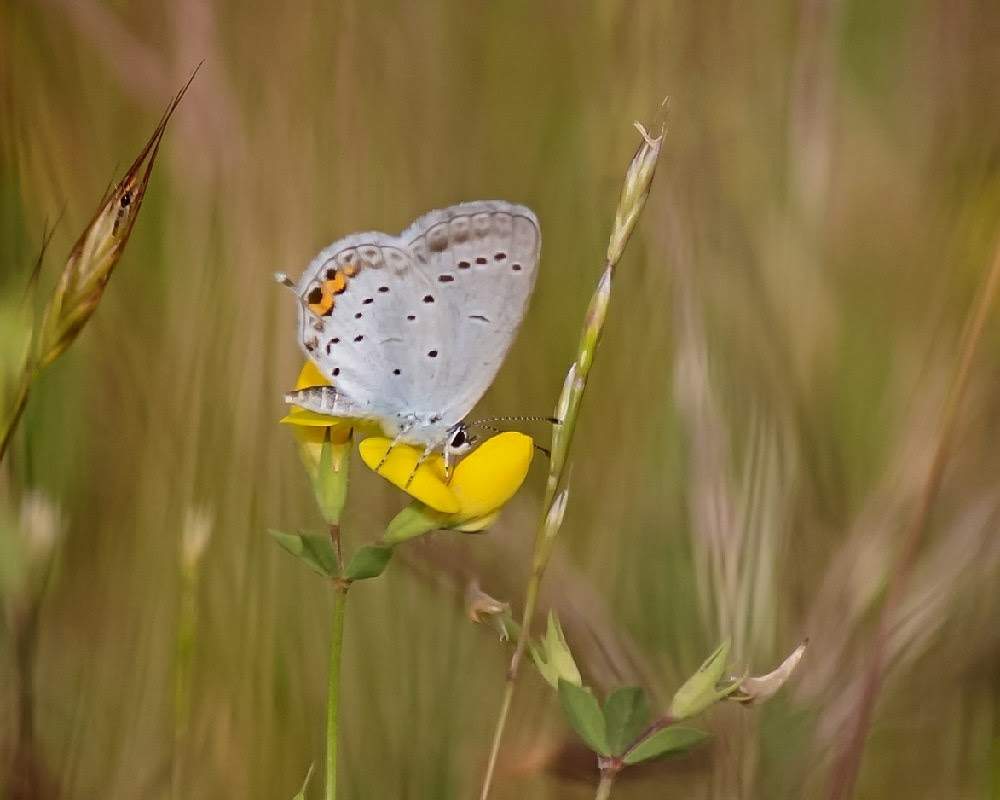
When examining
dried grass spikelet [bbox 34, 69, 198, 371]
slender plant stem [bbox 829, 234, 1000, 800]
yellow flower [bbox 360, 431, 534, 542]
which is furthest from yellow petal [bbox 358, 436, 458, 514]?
slender plant stem [bbox 829, 234, 1000, 800]

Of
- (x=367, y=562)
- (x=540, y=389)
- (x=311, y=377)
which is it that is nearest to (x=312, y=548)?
(x=367, y=562)

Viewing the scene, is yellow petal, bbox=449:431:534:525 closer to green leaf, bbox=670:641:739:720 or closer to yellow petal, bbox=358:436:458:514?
yellow petal, bbox=358:436:458:514

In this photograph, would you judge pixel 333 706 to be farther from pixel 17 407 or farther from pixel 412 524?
pixel 17 407

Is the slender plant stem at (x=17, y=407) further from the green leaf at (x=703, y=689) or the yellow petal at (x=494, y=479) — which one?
the green leaf at (x=703, y=689)

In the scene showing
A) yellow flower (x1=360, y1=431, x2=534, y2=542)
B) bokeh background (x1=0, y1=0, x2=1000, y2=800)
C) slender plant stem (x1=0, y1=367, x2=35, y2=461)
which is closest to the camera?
slender plant stem (x1=0, y1=367, x2=35, y2=461)

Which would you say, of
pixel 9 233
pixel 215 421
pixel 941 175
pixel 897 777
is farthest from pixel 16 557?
pixel 941 175

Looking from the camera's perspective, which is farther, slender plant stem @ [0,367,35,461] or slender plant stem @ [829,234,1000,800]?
slender plant stem @ [829,234,1000,800]
